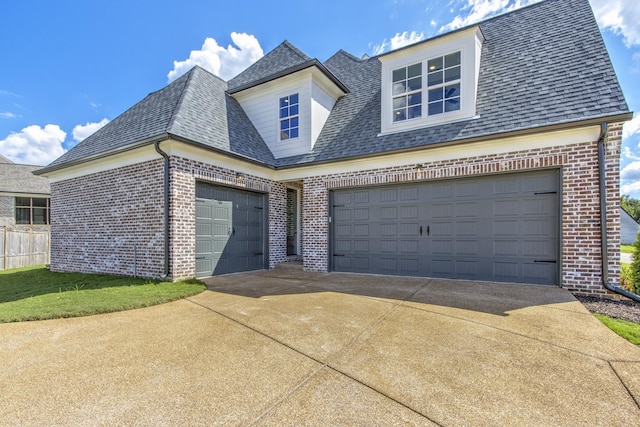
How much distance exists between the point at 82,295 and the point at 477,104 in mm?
9313

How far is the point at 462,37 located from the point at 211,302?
8.26m

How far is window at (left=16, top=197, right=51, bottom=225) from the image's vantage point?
54.9ft

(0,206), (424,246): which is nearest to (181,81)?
(424,246)

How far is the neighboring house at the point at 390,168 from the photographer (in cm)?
580

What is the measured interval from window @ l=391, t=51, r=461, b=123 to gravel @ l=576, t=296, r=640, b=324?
4.78 m

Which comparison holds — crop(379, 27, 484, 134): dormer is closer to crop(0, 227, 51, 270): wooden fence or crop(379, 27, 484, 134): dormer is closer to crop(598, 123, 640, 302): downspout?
crop(598, 123, 640, 302): downspout

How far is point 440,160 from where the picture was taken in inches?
269

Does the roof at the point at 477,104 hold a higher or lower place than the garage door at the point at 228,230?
higher

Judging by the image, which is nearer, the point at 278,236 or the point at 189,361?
the point at 189,361

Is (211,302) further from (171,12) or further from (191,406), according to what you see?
(171,12)

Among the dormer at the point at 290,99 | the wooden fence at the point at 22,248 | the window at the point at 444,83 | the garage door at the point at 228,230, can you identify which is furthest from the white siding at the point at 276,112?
the wooden fence at the point at 22,248

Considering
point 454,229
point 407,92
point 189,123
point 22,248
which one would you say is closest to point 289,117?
point 189,123

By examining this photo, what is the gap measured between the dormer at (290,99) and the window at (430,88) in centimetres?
243

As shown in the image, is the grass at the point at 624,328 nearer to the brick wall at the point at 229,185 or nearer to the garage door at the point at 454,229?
the brick wall at the point at 229,185
